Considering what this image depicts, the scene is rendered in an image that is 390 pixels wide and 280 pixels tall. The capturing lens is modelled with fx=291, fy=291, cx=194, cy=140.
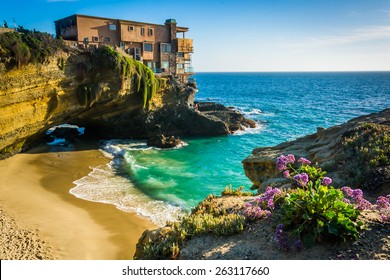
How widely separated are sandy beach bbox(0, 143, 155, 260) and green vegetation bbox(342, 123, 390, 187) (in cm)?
975

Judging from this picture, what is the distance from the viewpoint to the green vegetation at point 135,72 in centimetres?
2800

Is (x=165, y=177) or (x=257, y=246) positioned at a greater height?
(x=257, y=246)

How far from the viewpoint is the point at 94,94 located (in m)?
28.2

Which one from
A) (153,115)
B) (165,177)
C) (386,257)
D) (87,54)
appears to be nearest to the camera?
(386,257)

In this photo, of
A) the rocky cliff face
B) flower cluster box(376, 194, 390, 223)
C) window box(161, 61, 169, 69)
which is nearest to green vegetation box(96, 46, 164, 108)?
the rocky cliff face

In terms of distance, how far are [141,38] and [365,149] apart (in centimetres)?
3647

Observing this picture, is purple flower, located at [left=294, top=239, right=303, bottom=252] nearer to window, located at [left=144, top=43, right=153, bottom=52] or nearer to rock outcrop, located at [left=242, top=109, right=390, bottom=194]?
rock outcrop, located at [left=242, top=109, right=390, bottom=194]

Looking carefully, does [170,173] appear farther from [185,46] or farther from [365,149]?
[185,46]

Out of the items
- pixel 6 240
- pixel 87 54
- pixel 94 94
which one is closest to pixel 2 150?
pixel 94 94

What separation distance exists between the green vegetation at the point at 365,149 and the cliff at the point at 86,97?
2137cm

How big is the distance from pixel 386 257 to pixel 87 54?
1084 inches

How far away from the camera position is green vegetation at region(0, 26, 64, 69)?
20.0 meters

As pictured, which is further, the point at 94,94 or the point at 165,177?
the point at 94,94

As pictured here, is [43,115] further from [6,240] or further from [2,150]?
[6,240]
